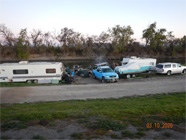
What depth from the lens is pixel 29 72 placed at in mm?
18359

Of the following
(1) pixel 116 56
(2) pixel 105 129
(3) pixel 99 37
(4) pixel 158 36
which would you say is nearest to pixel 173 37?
(4) pixel 158 36

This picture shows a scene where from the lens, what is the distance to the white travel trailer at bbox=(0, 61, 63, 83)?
59.3ft

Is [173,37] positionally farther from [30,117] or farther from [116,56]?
[30,117]

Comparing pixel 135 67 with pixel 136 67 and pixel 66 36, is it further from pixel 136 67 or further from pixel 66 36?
pixel 66 36

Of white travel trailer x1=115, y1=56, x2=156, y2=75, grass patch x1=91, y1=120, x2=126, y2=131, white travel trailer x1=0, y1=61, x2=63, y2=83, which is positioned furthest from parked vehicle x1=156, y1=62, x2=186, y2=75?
grass patch x1=91, y1=120, x2=126, y2=131

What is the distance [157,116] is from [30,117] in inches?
220

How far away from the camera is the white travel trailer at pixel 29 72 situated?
18.1 metres

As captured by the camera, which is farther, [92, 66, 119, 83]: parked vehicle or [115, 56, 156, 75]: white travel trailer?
[115, 56, 156, 75]: white travel trailer

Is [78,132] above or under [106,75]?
under
